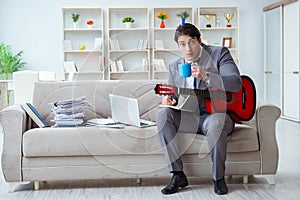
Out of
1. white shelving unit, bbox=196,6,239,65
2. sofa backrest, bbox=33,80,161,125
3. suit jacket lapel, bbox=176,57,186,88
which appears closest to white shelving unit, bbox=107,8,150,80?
white shelving unit, bbox=196,6,239,65

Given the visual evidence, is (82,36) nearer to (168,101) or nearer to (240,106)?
(168,101)

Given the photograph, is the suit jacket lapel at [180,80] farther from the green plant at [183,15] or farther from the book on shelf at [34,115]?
the green plant at [183,15]

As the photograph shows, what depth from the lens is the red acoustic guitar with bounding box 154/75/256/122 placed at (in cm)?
296

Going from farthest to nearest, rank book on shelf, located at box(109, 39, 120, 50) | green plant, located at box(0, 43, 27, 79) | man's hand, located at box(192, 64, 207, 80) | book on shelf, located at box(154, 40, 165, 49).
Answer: book on shelf, located at box(154, 40, 165, 49) → book on shelf, located at box(109, 39, 120, 50) → green plant, located at box(0, 43, 27, 79) → man's hand, located at box(192, 64, 207, 80)

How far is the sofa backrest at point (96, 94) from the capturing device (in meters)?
3.40

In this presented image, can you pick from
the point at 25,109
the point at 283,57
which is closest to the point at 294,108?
the point at 283,57

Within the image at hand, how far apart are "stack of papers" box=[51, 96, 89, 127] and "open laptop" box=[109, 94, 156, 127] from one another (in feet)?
0.72

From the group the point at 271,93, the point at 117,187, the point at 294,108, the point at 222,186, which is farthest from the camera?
the point at 271,93

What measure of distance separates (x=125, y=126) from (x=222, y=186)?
0.70m

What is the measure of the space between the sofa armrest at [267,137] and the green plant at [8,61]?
5337mm

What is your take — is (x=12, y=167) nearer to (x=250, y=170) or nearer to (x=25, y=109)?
(x=25, y=109)

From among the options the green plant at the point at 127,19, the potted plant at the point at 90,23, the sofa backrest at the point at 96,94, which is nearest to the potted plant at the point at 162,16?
the green plant at the point at 127,19

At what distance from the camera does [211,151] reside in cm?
287

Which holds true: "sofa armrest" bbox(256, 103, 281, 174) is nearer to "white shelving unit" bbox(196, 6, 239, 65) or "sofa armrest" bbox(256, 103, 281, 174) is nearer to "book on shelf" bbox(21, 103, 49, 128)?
"book on shelf" bbox(21, 103, 49, 128)
